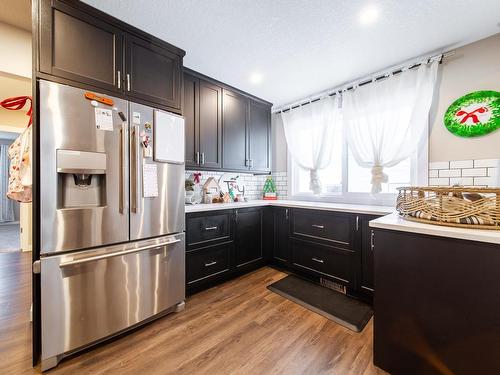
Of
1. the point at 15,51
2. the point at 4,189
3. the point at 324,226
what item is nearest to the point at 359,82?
the point at 324,226

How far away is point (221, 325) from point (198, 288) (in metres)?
0.58

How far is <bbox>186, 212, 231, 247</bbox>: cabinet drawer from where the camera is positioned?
2.07m

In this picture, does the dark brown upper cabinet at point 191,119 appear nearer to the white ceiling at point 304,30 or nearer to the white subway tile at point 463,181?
the white ceiling at point 304,30

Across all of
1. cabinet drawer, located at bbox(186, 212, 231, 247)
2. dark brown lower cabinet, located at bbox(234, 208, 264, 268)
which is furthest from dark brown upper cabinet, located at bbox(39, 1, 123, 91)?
dark brown lower cabinet, located at bbox(234, 208, 264, 268)

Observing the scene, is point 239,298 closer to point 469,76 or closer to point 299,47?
point 299,47

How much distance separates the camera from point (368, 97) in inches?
93.1

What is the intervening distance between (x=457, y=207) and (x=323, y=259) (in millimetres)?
1418

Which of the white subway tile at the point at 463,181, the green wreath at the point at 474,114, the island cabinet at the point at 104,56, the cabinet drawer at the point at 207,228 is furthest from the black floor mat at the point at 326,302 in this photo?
the island cabinet at the point at 104,56

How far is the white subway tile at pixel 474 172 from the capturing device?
70.2 inches

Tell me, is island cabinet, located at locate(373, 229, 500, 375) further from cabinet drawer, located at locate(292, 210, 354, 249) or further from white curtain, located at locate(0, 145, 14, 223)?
white curtain, located at locate(0, 145, 14, 223)

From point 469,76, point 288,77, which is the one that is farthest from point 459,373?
point 288,77

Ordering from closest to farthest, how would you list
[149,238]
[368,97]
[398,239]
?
[398,239]
[149,238]
[368,97]

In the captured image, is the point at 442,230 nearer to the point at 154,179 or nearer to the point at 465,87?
the point at 465,87

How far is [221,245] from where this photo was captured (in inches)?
91.0
